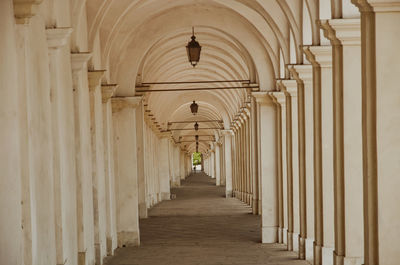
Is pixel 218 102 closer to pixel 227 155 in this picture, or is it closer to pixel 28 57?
pixel 227 155

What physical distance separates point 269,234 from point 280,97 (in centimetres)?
433

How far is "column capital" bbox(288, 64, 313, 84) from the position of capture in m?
18.7

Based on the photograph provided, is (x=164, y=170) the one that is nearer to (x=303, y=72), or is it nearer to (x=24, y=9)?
(x=303, y=72)

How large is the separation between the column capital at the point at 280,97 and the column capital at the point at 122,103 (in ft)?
14.4

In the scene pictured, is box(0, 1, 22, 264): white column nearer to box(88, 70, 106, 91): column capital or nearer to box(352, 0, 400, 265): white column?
box(352, 0, 400, 265): white column

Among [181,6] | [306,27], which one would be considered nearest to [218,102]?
[181,6]

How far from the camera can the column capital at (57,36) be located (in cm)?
1347

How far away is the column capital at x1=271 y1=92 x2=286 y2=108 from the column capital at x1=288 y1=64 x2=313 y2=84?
164 inches

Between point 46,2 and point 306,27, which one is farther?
point 306,27

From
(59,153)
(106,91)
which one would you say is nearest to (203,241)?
(106,91)

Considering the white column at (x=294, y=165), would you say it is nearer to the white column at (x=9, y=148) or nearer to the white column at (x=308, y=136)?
the white column at (x=308, y=136)

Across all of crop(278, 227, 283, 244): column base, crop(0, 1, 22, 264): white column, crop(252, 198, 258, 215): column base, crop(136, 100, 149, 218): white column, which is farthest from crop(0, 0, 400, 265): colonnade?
crop(252, 198, 258, 215): column base

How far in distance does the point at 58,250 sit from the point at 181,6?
1457cm

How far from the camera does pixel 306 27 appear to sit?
1897cm
